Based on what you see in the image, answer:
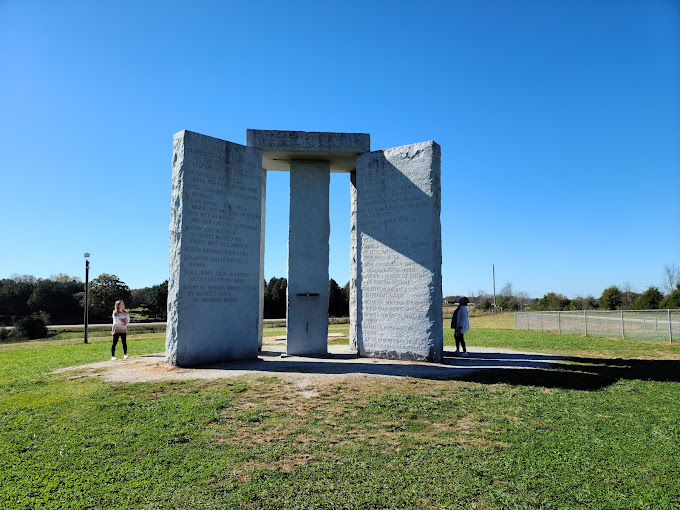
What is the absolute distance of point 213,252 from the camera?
9977 millimetres

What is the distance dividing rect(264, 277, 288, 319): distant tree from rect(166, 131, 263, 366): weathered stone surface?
30.7 meters

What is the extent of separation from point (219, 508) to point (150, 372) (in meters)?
6.16

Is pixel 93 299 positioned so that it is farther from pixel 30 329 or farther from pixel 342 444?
pixel 342 444

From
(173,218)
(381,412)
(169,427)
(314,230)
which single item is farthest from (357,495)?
(314,230)

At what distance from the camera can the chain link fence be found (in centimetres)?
1669

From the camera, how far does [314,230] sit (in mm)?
11805

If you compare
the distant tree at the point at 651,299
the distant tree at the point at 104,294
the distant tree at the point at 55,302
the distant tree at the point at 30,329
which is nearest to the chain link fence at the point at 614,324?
the distant tree at the point at 651,299

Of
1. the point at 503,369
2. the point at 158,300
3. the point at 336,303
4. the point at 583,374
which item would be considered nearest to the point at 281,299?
the point at 336,303

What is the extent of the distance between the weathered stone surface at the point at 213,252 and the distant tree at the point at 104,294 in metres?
35.7

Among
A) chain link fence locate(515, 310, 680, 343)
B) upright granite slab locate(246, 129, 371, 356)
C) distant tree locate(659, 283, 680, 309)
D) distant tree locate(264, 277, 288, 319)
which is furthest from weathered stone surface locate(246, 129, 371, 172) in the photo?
distant tree locate(264, 277, 288, 319)

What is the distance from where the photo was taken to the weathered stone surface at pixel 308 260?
11.5 metres

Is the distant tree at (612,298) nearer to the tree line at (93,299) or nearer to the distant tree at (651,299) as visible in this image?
the distant tree at (651,299)

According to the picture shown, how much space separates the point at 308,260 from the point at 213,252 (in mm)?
2718

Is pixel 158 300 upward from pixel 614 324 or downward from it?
upward
